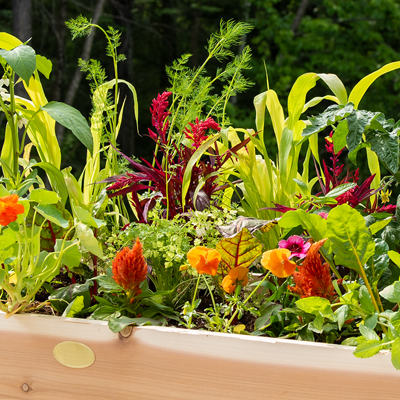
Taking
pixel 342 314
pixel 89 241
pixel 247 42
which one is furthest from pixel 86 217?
pixel 247 42

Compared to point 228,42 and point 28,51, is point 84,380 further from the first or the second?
point 228,42

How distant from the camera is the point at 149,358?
1.98ft

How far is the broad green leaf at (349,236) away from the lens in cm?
60

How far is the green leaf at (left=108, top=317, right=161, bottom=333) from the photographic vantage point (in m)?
0.61

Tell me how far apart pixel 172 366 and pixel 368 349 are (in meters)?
0.26

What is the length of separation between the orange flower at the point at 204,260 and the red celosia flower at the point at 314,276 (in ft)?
0.42

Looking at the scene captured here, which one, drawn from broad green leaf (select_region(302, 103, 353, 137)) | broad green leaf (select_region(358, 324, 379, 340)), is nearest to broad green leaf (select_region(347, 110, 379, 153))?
broad green leaf (select_region(302, 103, 353, 137))

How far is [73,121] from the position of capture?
0.67 meters

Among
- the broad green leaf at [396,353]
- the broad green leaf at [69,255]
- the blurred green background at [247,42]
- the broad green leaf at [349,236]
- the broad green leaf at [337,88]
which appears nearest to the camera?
the broad green leaf at [396,353]

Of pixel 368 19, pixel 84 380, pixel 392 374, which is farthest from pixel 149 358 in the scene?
pixel 368 19

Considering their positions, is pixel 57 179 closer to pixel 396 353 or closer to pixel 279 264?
pixel 279 264

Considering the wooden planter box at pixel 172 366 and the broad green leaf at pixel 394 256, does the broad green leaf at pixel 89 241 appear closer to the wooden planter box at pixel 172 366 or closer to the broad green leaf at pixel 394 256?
the wooden planter box at pixel 172 366

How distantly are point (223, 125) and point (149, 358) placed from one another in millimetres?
529

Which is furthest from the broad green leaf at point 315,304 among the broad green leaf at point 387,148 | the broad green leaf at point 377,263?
the broad green leaf at point 387,148
